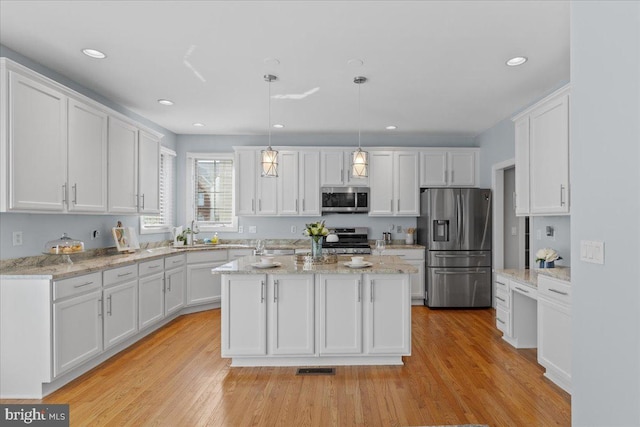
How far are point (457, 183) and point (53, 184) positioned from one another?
5313mm

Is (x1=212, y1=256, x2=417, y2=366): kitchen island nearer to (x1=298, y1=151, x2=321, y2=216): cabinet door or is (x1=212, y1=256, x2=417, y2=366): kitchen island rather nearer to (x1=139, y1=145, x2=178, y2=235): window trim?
(x1=139, y1=145, x2=178, y2=235): window trim

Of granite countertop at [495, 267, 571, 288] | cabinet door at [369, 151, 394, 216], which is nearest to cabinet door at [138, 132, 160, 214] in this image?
cabinet door at [369, 151, 394, 216]

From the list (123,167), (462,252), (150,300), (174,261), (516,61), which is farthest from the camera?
(462,252)

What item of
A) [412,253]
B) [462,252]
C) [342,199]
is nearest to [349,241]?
[342,199]

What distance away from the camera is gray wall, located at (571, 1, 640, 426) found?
1524mm

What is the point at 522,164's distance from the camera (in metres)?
3.76

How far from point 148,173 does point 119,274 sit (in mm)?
1546

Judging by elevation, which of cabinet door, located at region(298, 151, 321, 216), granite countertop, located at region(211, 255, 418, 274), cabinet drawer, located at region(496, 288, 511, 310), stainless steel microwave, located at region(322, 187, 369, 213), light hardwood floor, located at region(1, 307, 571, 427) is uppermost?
cabinet door, located at region(298, 151, 321, 216)

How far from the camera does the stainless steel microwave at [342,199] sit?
A: 19.4 feet

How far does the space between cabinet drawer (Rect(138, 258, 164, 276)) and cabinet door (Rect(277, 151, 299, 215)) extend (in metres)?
2.03

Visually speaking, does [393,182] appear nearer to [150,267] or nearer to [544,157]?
[544,157]

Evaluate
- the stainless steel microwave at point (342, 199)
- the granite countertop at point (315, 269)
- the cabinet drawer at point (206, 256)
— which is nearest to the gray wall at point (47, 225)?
the cabinet drawer at point (206, 256)

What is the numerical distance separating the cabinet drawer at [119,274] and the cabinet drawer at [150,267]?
102 millimetres

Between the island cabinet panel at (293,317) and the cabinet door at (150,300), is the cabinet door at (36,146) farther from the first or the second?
the island cabinet panel at (293,317)
